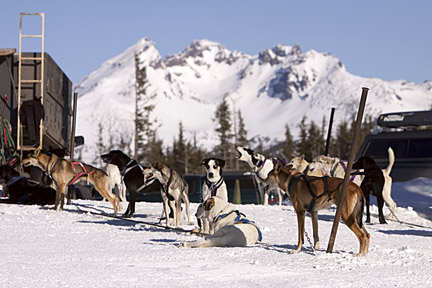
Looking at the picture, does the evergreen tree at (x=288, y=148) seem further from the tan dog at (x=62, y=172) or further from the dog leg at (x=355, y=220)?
the dog leg at (x=355, y=220)

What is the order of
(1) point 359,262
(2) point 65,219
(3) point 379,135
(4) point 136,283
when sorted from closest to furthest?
(4) point 136,283, (1) point 359,262, (2) point 65,219, (3) point 379,135

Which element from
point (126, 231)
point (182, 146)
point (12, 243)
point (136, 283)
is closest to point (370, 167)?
point (126, 231)

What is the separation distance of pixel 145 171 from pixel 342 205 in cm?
458

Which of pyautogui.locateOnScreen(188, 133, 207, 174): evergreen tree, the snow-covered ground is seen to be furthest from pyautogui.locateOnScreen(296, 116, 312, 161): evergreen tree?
the snow-covered ground

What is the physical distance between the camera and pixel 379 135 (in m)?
18.6

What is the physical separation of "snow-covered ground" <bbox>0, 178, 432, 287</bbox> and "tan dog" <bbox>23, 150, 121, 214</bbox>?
167 cm

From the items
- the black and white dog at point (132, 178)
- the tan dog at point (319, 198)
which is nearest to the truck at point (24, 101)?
the black and white dog at point (132, 178)

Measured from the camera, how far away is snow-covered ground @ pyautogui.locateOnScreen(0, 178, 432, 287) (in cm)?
632

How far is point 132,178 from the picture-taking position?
1246 centimetres

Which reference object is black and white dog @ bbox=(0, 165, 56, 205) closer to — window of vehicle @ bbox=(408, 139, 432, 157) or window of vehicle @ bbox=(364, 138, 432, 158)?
window of vehicle @ bbox=(364, 138, 432, 158)

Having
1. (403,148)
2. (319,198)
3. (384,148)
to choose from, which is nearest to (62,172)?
(319,198)

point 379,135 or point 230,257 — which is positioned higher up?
point 379,135

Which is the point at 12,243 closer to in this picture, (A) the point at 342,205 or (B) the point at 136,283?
(B) the point at 136,283

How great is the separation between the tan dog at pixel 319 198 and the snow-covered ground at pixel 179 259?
0.29 meters
